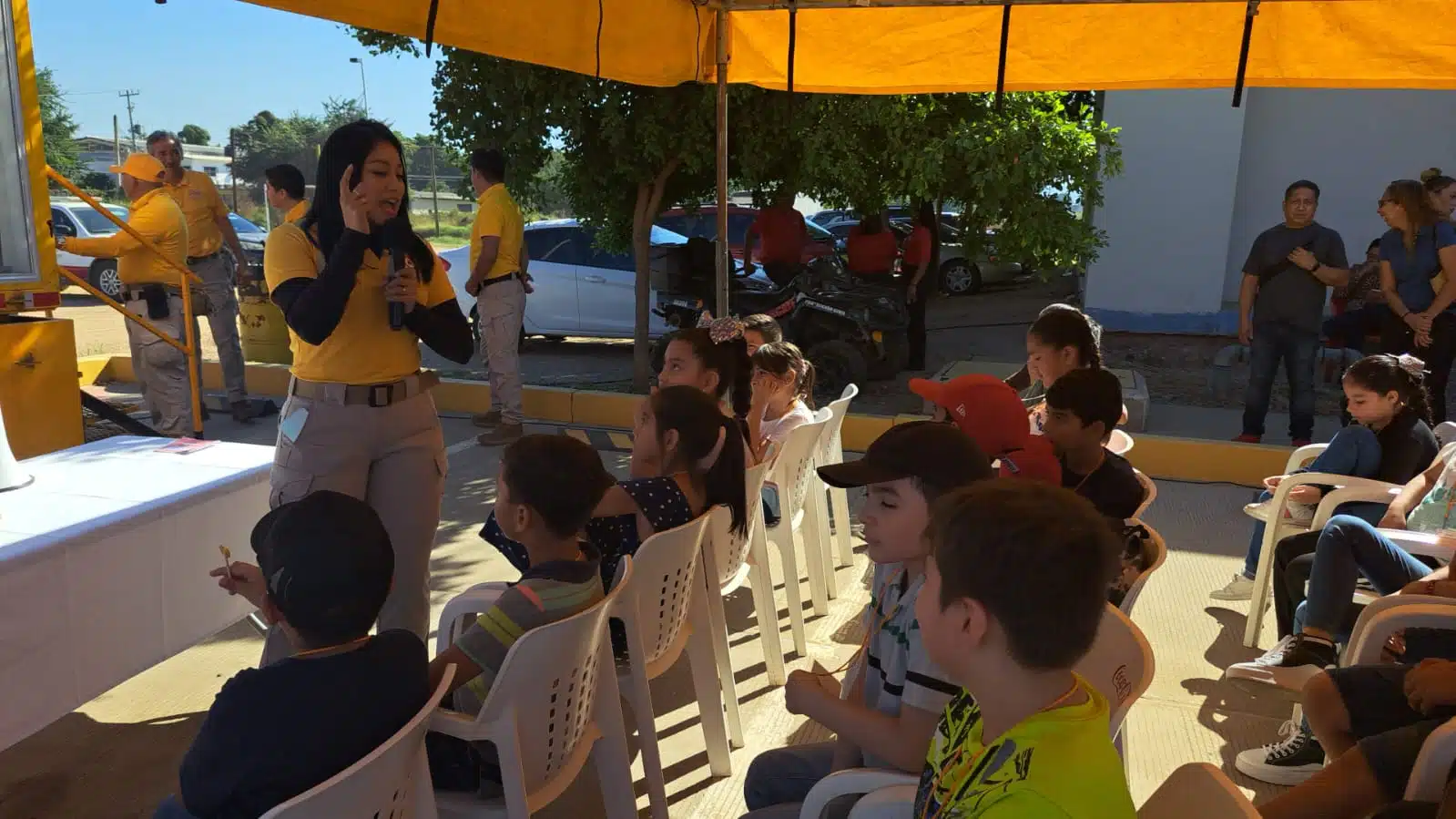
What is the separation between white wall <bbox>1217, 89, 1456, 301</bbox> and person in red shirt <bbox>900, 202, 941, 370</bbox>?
3.84 m

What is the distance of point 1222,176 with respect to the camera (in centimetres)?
1127

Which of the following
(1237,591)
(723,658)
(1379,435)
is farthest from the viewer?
(1237,591)

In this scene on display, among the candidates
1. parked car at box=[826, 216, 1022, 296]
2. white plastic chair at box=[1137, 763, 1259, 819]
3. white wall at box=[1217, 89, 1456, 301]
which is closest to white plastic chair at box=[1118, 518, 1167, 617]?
white plastic chair at box=[1137, 763, 1259, 819]

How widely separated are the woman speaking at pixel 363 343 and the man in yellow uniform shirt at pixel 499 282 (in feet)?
13.6

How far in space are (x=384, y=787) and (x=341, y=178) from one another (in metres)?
1.62

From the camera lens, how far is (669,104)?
7.64 meters

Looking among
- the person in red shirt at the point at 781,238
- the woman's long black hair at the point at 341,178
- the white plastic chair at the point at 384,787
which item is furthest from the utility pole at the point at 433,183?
the white plastic chair at the point at 384,787

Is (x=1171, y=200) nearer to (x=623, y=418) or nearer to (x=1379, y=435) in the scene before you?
(x=623, y=418)

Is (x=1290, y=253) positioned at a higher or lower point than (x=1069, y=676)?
higher

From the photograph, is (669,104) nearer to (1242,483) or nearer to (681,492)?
(1242,483)

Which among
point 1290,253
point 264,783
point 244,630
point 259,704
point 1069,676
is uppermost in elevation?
point 1290,253

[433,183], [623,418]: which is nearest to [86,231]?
[433,183]

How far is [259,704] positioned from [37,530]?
4.03 ft

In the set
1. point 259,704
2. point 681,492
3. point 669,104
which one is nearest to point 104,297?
point 669,104
